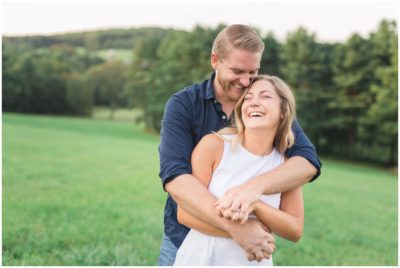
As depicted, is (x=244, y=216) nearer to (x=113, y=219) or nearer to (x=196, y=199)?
(x=196, y=199)

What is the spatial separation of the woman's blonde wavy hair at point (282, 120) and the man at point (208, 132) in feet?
0.28

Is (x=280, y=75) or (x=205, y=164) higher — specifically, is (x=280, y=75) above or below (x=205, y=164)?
below

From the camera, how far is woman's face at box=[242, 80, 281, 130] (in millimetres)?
2680

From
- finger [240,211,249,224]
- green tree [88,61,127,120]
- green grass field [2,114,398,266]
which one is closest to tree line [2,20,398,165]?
green tree [88,61,127,120]

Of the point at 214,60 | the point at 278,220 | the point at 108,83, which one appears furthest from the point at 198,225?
the point at 108,83

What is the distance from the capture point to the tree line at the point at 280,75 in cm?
3231

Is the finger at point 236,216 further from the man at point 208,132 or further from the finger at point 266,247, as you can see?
the finger at point 266,247

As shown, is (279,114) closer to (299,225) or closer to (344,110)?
(299,225)

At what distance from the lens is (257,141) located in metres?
2.74

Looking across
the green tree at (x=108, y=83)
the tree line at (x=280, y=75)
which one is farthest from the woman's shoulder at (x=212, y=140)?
the green tree at (x=108, y=83)

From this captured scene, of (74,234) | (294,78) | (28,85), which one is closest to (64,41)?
(28,85)

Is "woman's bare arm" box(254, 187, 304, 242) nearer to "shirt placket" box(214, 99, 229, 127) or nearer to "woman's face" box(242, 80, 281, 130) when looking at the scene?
"woman's face" box(242, 80, 281, 130)

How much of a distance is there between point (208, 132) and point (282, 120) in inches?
17.2

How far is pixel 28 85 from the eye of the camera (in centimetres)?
4728
